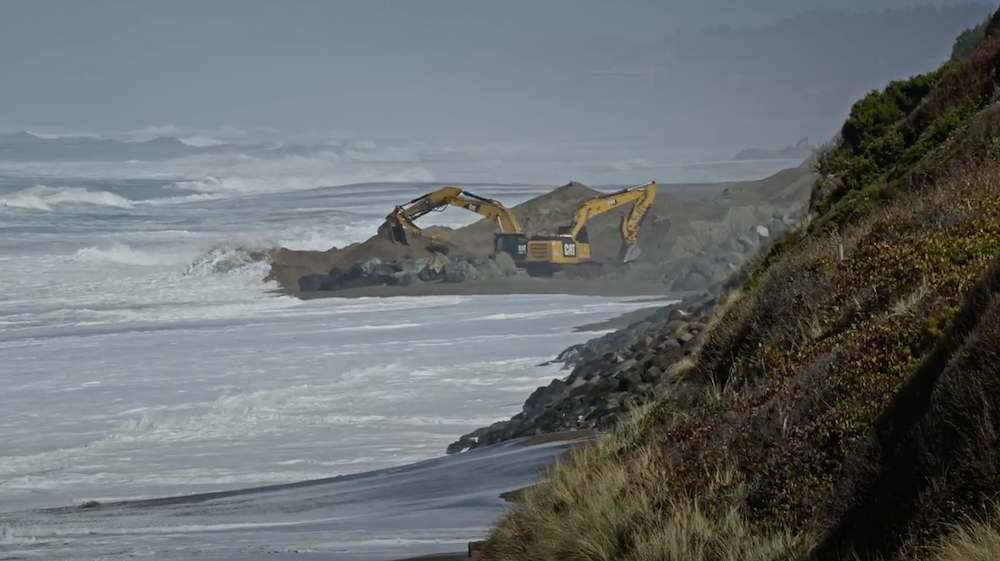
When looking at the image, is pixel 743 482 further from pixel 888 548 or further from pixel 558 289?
pixel 558 289

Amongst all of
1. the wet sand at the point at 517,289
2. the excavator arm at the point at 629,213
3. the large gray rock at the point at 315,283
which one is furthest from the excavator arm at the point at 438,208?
the wet sand at the point at 517,289

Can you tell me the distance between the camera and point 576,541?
741 cm

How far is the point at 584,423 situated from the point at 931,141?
5579 millimetres

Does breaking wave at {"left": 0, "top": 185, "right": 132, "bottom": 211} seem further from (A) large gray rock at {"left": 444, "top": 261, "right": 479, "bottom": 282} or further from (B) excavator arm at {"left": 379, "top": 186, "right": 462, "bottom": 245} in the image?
(A) large gray rock at {"left": 444, "top": 261, "right": 479, "bottom": 282}

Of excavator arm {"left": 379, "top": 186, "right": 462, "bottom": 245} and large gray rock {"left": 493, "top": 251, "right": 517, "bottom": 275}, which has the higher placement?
excavator arm {"left": 379, "top": 186, "right": 462, "bottom": 245}

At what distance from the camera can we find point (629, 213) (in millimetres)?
58312

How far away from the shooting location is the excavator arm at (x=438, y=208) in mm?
52219

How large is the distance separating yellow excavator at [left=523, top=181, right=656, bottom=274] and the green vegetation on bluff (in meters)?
39.9

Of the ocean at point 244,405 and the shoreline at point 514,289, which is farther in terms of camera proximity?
the shoreline at point 514,289

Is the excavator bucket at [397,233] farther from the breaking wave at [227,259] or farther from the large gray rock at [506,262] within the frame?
the breaking wave at [227,259]

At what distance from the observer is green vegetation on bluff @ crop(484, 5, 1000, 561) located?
5.27 meters

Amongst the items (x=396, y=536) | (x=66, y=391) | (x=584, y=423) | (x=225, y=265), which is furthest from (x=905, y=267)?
(x=225, y=265)

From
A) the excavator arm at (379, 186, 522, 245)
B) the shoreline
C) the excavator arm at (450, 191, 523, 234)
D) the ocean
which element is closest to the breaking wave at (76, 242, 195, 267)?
the ocean

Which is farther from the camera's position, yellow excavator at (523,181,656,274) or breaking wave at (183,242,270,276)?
breaking wave at (183,242,270,276)
